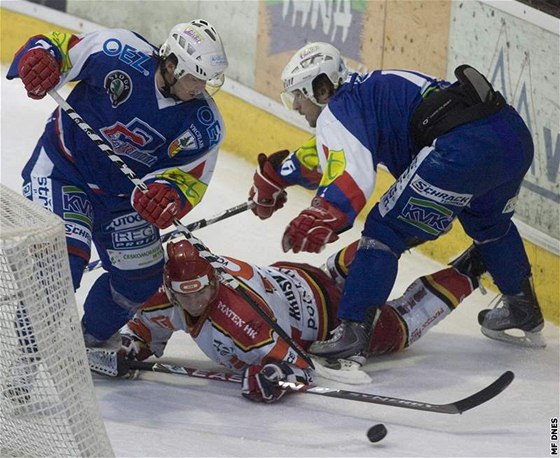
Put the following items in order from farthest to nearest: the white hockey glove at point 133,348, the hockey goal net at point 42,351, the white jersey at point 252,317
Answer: the white hockey glove at point 133,348 → the white jersey at point 252,317 → the hockey goal net at point 42,351

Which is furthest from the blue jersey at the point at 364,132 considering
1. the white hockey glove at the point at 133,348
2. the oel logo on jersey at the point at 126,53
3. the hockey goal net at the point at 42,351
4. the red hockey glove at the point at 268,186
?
the hockey goal net at the point at 42,351

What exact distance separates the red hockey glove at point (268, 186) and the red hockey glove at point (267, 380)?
82 cm

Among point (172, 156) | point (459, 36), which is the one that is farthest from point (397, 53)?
point (172, 156)

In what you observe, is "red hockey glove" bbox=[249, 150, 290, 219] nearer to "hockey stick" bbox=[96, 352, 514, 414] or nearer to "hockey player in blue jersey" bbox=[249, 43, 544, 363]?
"hockey player in blue jersey" bbox=[249, 43, 544, 363]

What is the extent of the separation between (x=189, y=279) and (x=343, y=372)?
65cm

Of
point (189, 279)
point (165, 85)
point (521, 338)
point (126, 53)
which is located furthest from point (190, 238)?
point (521, 338)

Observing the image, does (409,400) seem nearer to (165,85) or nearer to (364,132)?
(364,132)

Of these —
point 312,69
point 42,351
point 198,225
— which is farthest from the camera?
point 198,225

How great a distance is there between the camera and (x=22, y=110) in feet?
24.3

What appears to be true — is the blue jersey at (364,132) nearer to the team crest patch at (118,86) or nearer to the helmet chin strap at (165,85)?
the helmet chin strap at (165,85)

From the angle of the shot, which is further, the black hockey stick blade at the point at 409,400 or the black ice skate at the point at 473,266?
the black ice skate at the point at 473,266

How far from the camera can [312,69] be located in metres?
4.77

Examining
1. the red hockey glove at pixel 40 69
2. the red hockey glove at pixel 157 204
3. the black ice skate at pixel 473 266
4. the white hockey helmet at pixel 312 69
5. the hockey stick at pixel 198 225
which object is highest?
the red hockey glove at pixel 40 69

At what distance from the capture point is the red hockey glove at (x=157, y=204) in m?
4.32
